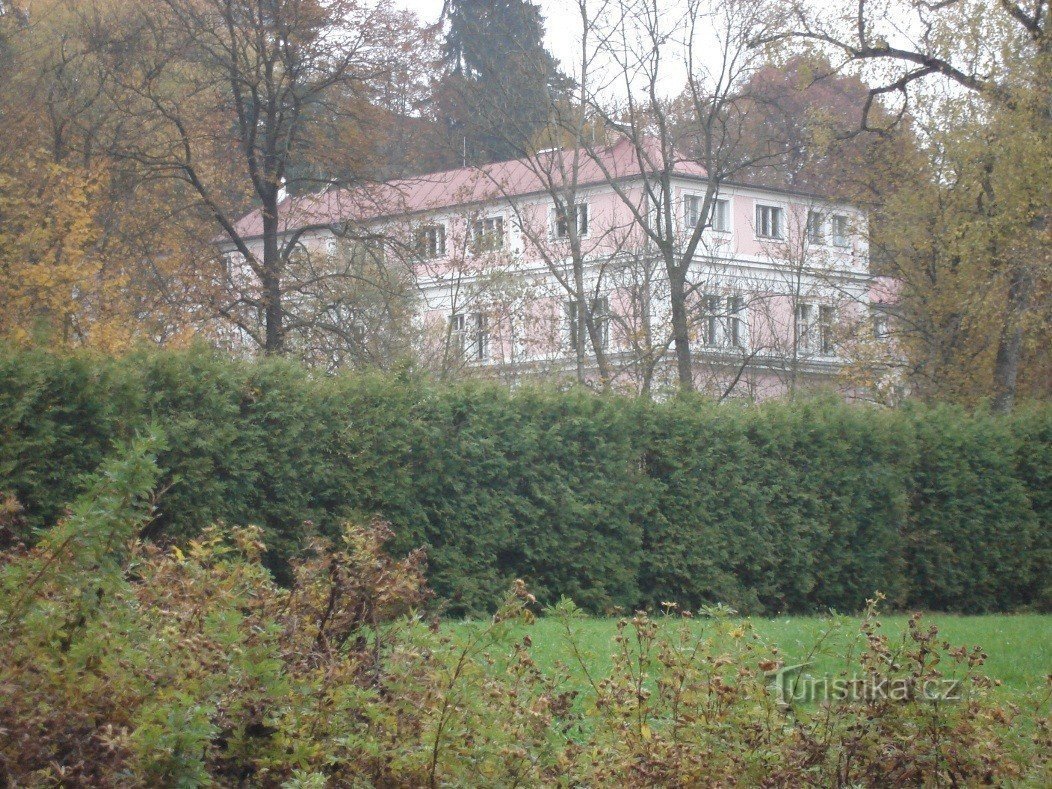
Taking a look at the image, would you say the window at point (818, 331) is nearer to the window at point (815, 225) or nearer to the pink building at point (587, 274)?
the pink building at point (587, 274)

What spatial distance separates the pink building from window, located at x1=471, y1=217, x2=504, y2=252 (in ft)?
0.21

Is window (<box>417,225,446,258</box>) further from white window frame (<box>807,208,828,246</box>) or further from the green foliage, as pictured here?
the green foliage

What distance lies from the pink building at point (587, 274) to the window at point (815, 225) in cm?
14

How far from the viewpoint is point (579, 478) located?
1416 centimetres

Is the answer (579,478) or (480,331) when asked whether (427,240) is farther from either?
(579,478)

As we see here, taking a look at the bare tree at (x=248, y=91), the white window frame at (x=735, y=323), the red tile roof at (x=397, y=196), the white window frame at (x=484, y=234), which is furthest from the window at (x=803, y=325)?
the bare tree at (x=248, y=91)

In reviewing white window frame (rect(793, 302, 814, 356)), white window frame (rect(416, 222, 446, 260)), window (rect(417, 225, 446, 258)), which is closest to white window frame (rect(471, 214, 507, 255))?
window (rect(417, 225, 446, 258))

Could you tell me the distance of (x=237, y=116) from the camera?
24453 mm

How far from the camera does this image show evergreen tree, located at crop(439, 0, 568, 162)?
28062 millimetres

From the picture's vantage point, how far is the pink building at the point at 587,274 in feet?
82.5

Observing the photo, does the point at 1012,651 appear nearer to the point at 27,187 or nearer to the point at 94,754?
the point at 94,754

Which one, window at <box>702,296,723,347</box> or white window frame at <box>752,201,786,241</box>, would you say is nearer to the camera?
window at <box>702,296,723,347</box>

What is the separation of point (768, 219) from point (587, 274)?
28.1 ft

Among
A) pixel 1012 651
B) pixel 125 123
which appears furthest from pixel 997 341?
pixel 125 123
